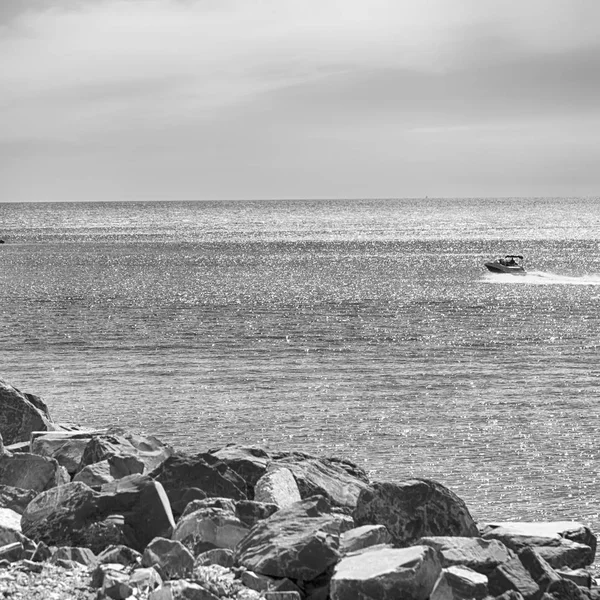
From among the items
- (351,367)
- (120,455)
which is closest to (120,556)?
(120,455)

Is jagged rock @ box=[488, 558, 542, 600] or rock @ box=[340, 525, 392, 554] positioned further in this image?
rock @ box=[340, 525, 392, 554]

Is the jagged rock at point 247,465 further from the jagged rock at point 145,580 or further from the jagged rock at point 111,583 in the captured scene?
the jagged rock at point 111,583

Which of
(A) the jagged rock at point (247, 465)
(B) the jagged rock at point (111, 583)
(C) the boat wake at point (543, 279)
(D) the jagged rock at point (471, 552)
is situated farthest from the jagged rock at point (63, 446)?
(C) the boat wake at point (543, 279)

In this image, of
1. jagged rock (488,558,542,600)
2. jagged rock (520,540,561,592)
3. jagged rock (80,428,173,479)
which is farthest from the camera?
jagged rock (80,428,173,479)

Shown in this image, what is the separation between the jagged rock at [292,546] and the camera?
10.1 metres

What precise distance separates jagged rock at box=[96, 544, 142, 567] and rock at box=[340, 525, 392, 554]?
2.17 meters

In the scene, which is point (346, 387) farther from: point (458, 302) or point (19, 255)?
point (19, 255)

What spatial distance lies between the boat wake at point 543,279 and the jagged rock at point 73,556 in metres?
87.1

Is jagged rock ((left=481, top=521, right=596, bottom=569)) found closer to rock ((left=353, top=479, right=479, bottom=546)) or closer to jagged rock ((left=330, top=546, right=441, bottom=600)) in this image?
rock ((left=353, top=479, right=479, bottom=546))

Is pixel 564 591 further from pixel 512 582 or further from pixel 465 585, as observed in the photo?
pixel 465 585

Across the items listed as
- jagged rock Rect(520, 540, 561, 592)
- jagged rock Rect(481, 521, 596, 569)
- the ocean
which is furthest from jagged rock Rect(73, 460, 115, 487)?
the ocean

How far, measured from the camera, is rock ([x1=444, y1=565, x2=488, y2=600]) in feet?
31.6

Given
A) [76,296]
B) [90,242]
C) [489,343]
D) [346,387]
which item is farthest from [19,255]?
[346,387]

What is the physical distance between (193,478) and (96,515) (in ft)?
5.87
